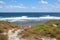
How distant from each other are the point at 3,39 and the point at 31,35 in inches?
52.6

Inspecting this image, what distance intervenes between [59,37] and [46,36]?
0.61 metres

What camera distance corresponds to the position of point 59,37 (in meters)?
8.78

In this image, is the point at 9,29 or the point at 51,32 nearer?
the point at 51,32

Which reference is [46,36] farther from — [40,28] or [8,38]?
[8,38]

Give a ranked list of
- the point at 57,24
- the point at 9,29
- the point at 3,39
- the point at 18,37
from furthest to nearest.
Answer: the point at 57,24 → the point at 9,29 → the point at 18,37 → the point at 3,39

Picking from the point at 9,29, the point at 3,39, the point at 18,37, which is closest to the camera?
the point at 3,39

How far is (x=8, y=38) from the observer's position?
887 centimetres

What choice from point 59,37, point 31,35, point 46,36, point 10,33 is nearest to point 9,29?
point 10,33

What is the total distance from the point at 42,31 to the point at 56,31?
2.19ft

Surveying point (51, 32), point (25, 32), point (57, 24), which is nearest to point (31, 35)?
point (25, 32)

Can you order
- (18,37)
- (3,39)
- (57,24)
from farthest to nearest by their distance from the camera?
(57,24) → (18,37) → (3,39)

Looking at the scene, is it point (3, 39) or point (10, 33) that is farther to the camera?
point (10, 33)

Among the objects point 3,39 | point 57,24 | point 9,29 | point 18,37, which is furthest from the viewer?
point 57,24

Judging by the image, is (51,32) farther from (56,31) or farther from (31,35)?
(31,35)
